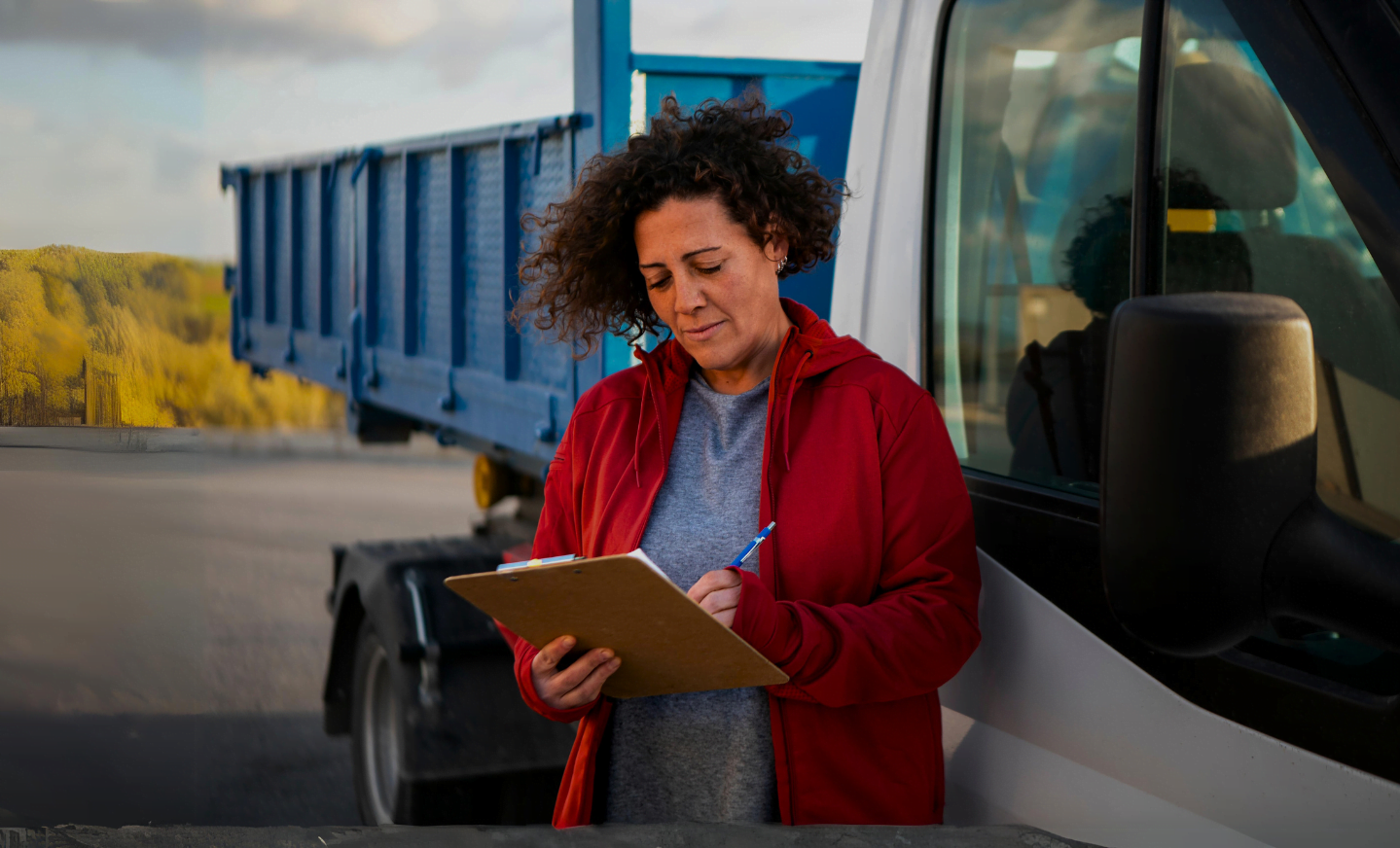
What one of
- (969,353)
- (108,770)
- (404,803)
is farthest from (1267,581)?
(404,803)

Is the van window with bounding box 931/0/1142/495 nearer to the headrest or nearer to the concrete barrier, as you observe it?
the headrest

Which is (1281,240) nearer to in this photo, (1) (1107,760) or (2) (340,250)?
(1) (1107,760)

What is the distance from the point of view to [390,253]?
4.89 metres

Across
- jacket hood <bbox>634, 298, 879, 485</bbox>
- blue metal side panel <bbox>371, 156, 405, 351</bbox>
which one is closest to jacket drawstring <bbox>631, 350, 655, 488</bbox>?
jacket hood <bbox>634, 298, 879, 485</bbox>

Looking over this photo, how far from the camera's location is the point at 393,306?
4.86 metres

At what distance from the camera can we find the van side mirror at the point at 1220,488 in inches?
37.3

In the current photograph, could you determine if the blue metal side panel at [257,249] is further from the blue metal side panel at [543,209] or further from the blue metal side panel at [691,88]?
the blue metal side panel at [691,88]

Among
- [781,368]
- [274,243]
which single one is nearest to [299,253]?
[274,243]

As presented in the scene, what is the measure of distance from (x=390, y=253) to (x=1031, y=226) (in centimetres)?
359

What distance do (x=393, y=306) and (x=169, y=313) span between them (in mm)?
2598

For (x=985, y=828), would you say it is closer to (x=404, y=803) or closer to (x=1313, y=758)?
(x=1313, y=758)

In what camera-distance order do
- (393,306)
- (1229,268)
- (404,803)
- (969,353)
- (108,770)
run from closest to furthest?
1. (1229,268)
2. (969,353)
3. (108,770)
4. (404,803)
5. (393,306)

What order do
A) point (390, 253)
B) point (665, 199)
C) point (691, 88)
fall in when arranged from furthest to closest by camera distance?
point (390, 253) < point (691, 88) < point (665, 199)

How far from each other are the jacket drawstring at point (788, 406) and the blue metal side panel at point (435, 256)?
2.88m
